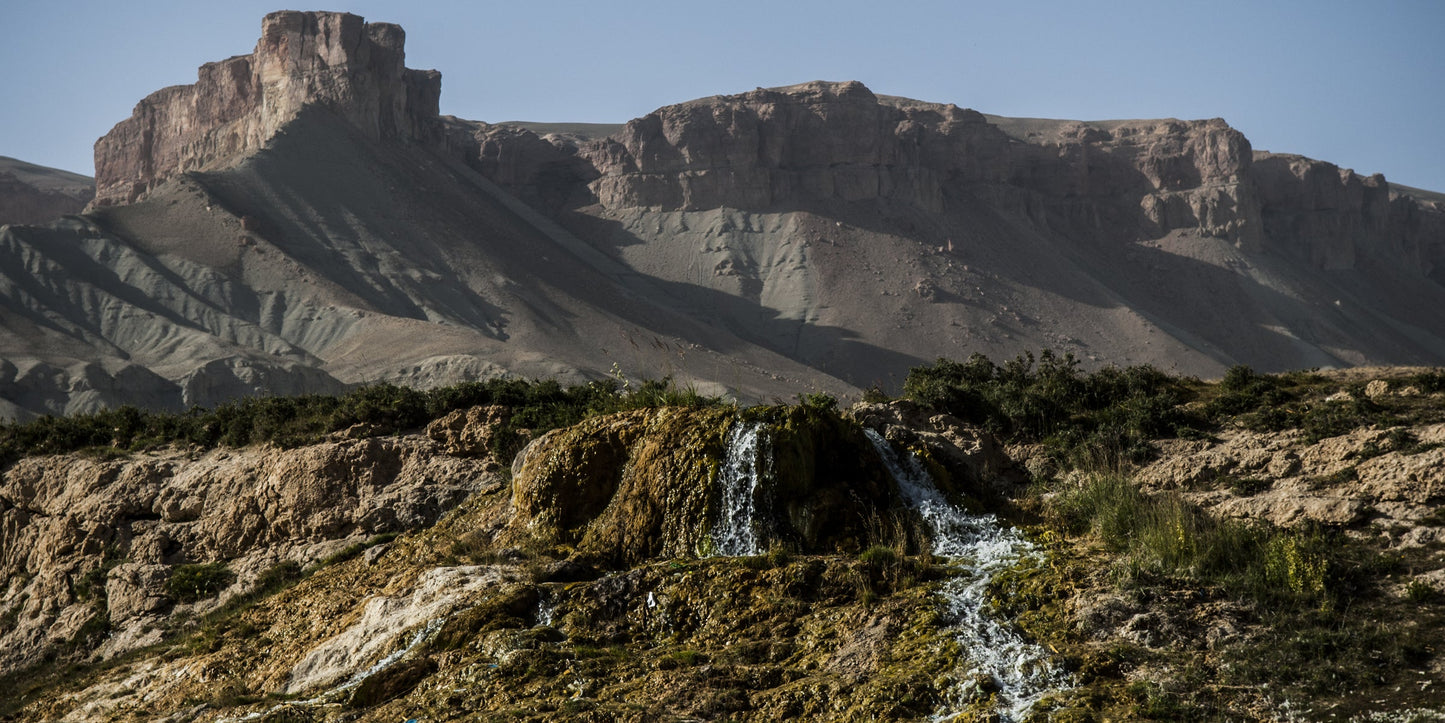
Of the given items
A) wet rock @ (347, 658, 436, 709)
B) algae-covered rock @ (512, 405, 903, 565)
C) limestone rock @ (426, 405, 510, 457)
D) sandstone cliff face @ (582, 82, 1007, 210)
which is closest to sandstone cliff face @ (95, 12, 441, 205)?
sandstone cliff face @ (582, 82, 1007, 210)

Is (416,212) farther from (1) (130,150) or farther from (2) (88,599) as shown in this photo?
(2) (88,599)

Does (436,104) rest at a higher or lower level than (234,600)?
higher

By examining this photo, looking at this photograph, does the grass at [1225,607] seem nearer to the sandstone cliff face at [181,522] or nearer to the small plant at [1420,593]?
the small plant at [1420,593]

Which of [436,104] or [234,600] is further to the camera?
[436,104]

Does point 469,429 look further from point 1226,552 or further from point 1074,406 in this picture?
point 1226,552

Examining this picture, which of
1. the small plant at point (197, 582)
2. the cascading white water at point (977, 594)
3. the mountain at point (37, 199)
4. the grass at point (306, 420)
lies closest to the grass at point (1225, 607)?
the cascading white water at point (977, 594)

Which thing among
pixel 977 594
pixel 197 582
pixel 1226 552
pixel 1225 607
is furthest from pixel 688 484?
pixel 197 582

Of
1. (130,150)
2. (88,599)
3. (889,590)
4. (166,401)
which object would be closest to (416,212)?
(166,401)
